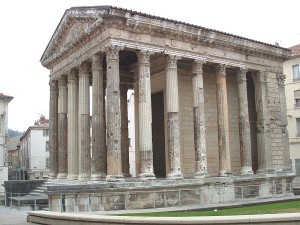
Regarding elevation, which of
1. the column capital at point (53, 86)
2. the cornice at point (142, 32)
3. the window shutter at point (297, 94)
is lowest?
the column capital at point (53, 86)

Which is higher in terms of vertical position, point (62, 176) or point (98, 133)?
point (98, 133)

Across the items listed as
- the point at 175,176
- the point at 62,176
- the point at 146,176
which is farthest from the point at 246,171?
the point at 62,176

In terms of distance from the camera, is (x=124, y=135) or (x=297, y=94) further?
(x=297, y=94)

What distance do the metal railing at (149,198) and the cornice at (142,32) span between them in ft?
24.4

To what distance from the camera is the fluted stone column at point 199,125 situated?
20.2 meters

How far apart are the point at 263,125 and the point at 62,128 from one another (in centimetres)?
1161

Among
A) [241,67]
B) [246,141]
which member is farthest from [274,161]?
[241,67]

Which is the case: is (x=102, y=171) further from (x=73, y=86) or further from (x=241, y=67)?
(x=241, y=67)

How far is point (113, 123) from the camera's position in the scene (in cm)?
1753

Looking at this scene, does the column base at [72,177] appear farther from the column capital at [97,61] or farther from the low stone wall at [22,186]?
the column capital at [97,61]

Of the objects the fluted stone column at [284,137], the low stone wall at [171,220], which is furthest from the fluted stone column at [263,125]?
the low stone wall at [171,220]

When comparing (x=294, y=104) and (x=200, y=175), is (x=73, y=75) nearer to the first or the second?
(x=200, y=175)

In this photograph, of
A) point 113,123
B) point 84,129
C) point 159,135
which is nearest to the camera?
point 113,123

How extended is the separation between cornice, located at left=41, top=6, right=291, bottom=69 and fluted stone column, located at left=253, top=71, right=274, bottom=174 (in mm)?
1658
